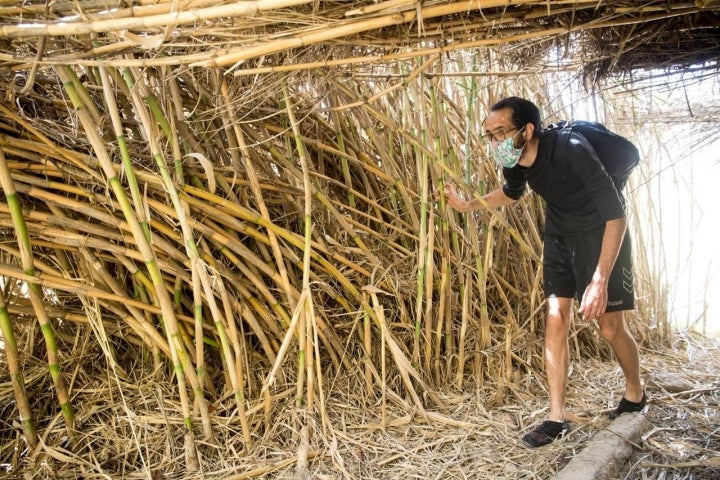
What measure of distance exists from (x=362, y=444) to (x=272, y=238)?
826 millimetres

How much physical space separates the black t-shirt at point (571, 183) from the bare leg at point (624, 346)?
0.35 metres

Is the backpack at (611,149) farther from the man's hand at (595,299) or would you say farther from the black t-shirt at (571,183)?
the man's hand at (595,299)

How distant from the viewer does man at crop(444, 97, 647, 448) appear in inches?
77.2

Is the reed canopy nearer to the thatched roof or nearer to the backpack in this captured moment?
the thatched roof

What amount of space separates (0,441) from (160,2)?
1.66m

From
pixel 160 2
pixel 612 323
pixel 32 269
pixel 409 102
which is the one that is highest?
pixel 160 2

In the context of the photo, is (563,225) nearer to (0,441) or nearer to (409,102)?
(409,102)

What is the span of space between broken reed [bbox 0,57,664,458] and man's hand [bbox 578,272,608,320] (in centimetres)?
60

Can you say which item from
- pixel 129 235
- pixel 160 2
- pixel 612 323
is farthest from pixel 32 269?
pixel 612 323

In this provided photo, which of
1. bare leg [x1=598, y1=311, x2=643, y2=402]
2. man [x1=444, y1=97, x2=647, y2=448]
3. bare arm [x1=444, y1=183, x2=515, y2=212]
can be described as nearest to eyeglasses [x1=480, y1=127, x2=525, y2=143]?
man [x1=444, y1=97, x2=647, y2=448]

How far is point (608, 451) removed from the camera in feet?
6.08

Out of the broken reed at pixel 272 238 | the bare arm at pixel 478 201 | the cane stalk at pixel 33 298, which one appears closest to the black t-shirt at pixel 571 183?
the bare arm at pixel 478 201

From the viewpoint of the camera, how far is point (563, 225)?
2186 mm

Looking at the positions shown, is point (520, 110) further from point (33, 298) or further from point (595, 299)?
point (33, 298)
